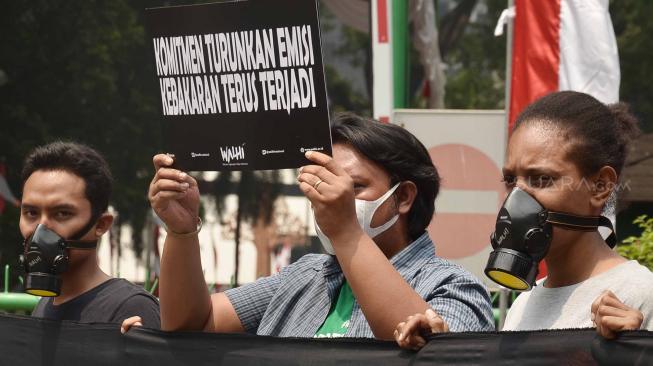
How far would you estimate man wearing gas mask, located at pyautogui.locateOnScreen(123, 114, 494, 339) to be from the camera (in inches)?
117

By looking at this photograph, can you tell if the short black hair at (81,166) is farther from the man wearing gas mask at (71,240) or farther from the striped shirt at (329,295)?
the striped shirt at (329,295)

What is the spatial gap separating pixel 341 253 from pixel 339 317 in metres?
0.41

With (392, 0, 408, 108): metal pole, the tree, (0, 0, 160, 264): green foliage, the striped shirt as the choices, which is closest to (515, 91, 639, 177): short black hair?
the striped shirt

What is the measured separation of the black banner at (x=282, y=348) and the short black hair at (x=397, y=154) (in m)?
0.65

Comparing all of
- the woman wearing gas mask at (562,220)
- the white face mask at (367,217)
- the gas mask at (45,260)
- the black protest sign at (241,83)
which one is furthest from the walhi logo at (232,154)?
the gas mask at (45,260)

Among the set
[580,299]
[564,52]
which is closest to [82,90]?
[564,52]

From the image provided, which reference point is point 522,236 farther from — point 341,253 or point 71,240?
point 71,240

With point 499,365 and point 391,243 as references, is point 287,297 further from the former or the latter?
point 499,365

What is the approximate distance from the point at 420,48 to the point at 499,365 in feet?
A: 21.3

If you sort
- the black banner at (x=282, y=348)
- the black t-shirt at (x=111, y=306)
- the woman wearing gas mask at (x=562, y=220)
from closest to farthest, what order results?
the black banner at (x=282, y=348) < the woman wearing gas mask at (x=562, y=220) < the black t-shirt at (x=111, y=306)

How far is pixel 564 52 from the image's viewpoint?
641 cm

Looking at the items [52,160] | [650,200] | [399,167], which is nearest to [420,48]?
[650,200]

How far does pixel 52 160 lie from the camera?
4.32 m

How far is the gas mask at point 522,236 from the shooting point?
2.85 meters
